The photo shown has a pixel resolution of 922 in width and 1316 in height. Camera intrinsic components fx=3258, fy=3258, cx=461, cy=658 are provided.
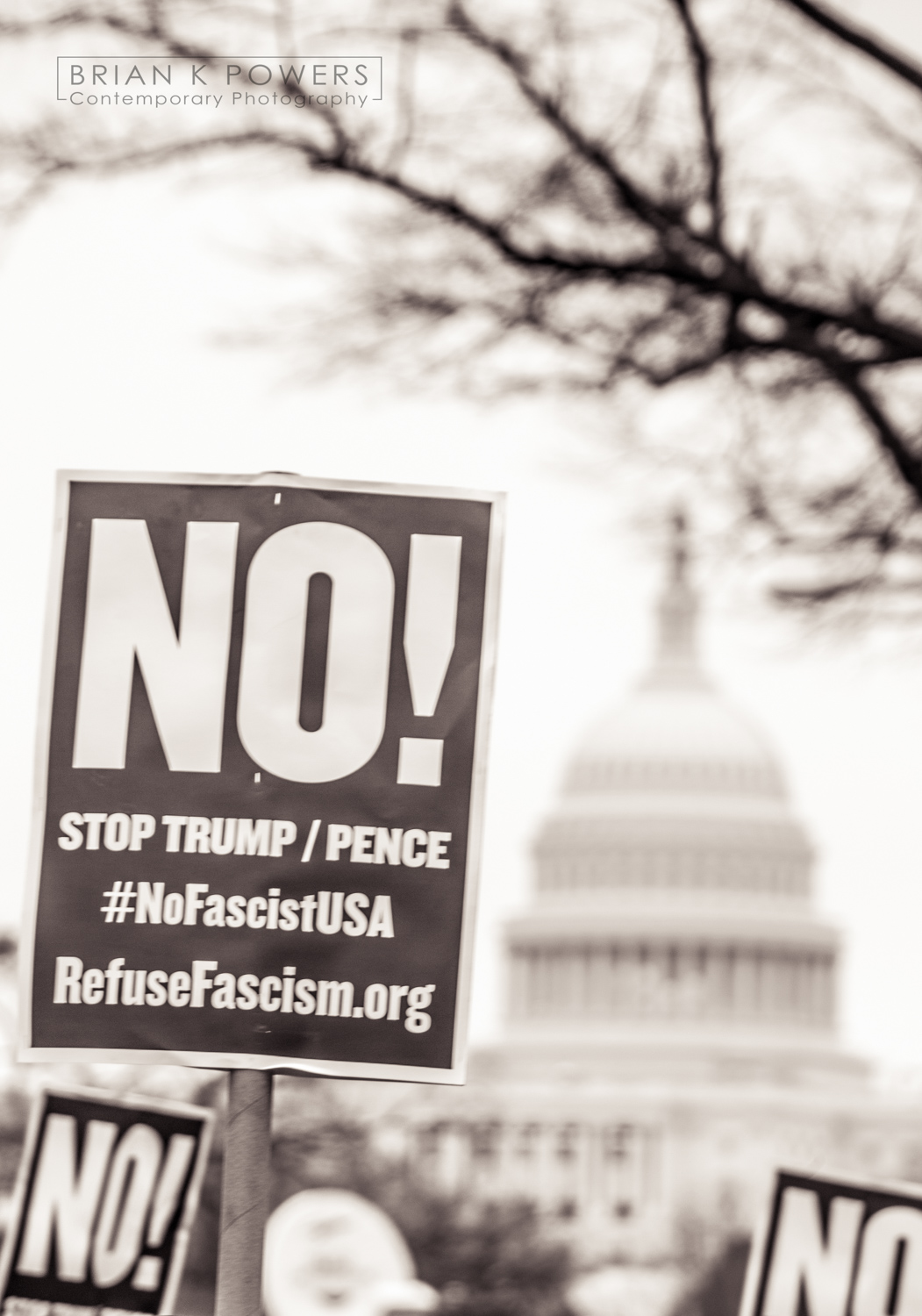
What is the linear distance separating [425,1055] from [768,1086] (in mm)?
108430

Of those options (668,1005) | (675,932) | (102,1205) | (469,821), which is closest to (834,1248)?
(102,1205)

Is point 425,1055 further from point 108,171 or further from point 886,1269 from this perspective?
point 108,171

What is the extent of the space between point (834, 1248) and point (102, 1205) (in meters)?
1.42

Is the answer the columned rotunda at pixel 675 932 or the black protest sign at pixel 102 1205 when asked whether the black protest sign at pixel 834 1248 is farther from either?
the columned rotunda at pixel 675 932

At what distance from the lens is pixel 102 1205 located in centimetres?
634

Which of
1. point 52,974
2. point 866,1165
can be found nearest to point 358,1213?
point 52,974

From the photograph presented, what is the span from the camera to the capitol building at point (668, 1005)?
107375 mm

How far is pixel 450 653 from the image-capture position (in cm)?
367

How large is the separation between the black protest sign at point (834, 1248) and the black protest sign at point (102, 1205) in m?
1.10

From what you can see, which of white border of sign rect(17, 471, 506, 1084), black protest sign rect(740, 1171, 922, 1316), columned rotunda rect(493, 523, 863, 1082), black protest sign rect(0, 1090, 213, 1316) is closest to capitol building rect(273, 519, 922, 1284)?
columned rotunda rect(493, 523, 863, 1082)

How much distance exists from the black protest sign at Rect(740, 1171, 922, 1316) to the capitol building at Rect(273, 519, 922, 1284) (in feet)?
314

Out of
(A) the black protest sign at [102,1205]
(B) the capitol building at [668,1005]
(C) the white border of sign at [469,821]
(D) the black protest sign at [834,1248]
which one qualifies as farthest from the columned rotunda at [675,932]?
(C) the white border of sign at [469,821]

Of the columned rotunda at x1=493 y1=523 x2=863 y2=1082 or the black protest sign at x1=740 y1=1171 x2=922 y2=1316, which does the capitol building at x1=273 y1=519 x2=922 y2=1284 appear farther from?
the black protest sign at x1=740 y1=1171 x2=922 y2=1316

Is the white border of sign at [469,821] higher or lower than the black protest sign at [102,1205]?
higher
